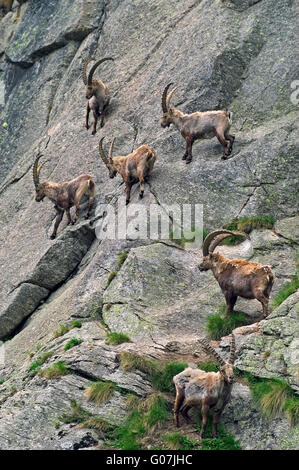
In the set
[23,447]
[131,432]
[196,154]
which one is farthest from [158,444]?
[196,154]

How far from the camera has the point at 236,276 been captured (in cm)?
1802

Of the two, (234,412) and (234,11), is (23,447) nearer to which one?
(234,412)

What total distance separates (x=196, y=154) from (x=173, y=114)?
4.54ft

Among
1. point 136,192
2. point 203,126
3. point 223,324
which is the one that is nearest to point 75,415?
point 223,324

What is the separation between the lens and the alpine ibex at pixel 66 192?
907 inches

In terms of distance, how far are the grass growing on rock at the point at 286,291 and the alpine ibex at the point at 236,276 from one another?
0.33 m

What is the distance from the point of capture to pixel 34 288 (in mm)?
22406

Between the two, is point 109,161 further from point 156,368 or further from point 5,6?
point 5,6

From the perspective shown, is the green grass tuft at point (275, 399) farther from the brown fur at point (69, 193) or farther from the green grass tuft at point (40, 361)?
the brown fur at point (69, 193)

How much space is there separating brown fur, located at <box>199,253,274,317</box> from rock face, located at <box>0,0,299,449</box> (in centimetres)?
63

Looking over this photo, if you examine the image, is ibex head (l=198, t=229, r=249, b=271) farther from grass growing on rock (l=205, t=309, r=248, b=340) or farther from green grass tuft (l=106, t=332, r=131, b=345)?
green grass tuft (l=106, t=332, r=131, b=345)

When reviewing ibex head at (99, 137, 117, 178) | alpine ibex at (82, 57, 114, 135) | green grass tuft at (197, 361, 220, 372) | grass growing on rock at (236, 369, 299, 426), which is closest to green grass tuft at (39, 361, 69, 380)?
Result: green grass tuft at (197, 361, 220, 372)

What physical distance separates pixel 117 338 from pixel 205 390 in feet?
10.6

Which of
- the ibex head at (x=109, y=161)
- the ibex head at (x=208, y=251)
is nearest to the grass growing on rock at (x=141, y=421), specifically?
the ibex head at (x=208, y=251)
